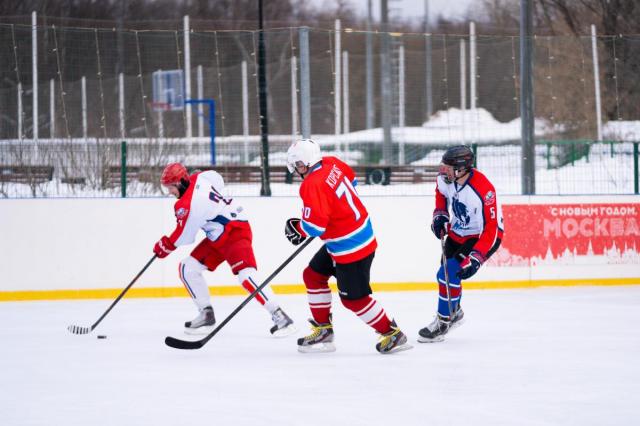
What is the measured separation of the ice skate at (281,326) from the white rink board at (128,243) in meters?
2.45

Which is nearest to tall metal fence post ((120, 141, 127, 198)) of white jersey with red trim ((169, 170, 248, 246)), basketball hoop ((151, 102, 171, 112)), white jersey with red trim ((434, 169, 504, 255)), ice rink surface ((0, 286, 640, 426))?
basketball hoop ((151, 102, 171, 112))

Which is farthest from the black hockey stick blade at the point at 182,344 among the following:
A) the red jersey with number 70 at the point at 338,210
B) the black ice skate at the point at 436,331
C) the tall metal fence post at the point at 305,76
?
the tall metal fence post at the point at 305,76

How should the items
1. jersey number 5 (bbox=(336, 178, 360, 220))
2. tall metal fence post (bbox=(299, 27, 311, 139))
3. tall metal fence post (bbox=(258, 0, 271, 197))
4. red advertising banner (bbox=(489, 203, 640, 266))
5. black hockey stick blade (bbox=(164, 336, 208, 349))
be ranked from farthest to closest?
tall metal fence post (bbox=(299, 27, 311, 139)) < tall metal fence post (bbox=(258, 0, 271, 197)) < red advertising banner (bbox=(489, 203, 640, 266)) < black hockey stick blade (bbox=(164, 336, 208, 349)) < jersey number 5 (bbox=(336, 178, 360, 220))

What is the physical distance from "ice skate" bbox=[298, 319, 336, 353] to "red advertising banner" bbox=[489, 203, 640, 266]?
3650 mm

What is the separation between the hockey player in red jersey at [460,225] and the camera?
223 inches

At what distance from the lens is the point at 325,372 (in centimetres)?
501

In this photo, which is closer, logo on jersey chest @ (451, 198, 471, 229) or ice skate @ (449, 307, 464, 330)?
logo on jersey chest @ (451, 198, 471, 229)

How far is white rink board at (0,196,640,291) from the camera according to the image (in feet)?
27.3

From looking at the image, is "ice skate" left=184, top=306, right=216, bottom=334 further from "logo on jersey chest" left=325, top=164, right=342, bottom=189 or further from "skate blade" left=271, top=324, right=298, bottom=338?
"logo on jersey chest" left=325, top=164, right=342, bottom=189

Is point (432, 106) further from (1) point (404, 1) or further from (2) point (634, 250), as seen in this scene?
(1) point (404, 1)

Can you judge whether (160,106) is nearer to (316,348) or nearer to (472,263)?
(316,348)

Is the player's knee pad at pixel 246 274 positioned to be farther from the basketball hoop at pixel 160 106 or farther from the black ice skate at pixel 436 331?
the basketball hoop at pixel 160 106

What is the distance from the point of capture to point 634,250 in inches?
368

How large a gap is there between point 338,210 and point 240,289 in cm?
342
